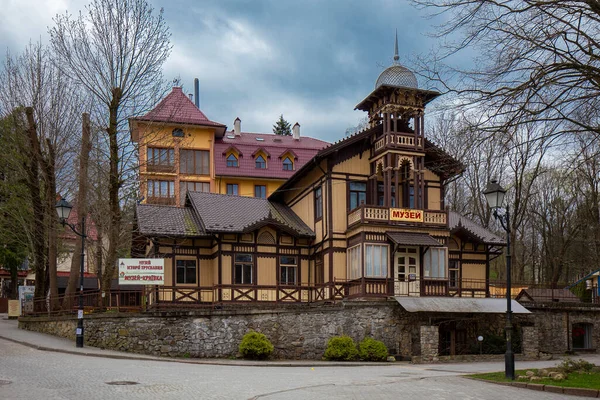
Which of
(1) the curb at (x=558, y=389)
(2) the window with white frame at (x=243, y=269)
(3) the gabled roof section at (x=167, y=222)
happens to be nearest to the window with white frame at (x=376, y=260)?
(2) the window with white frame at (x=243, y=269)

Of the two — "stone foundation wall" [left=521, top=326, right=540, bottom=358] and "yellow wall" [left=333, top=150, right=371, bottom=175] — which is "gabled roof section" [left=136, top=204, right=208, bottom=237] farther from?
"stone foundation wall" [left=521, top=326, right=540, bottom=358]

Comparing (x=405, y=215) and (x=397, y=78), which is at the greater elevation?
(x=397, y=78)

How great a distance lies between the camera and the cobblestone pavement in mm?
14000

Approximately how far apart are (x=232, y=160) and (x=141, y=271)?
26.4 meters

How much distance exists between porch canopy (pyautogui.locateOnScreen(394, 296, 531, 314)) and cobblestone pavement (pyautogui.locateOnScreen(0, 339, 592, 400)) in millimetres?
7572

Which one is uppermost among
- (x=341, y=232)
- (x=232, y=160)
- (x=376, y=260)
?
(x=232, y=160)

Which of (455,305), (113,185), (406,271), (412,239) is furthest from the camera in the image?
(406,271)

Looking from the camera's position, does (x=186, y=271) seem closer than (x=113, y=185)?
No

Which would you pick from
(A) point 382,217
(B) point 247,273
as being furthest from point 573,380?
(B) point 247,273

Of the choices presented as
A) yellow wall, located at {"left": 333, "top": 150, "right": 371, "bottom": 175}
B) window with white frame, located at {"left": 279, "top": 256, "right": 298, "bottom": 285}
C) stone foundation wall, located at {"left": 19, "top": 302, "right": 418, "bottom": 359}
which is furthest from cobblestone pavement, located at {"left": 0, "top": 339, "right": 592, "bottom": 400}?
yellow wall, located at {"left": 333, "top": 150, "right": 371, "bottom": 175}

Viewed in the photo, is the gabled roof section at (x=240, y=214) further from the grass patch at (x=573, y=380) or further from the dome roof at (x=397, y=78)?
the grass patch at (x=573, y=380)

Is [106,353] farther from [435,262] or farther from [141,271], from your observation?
[435,262]

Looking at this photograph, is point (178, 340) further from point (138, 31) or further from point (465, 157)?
point (465, 157)

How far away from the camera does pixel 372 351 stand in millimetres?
27031
